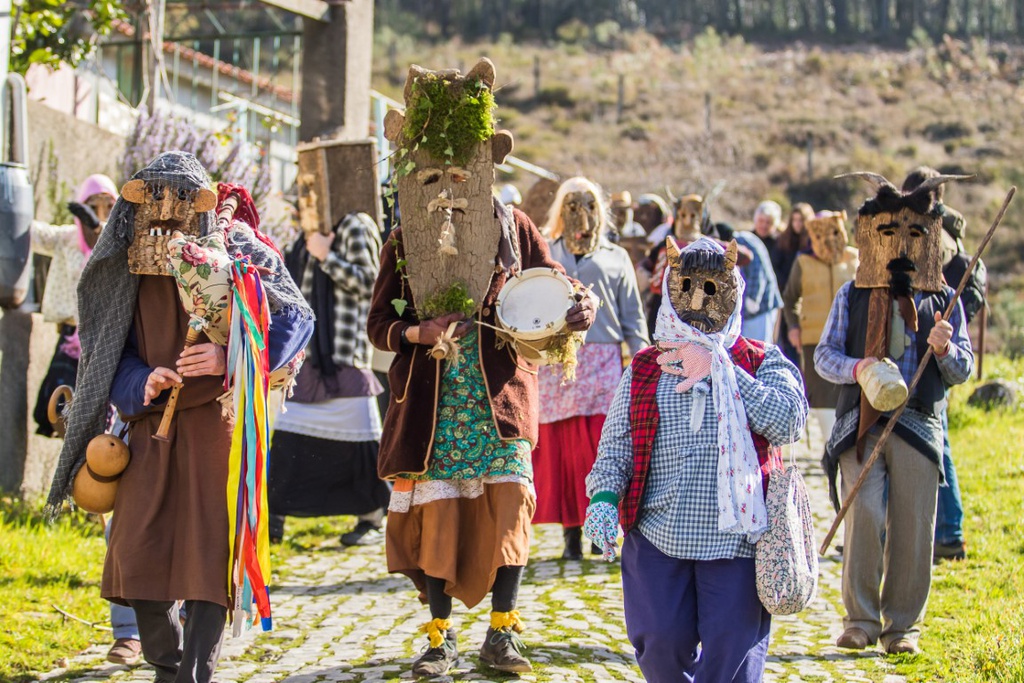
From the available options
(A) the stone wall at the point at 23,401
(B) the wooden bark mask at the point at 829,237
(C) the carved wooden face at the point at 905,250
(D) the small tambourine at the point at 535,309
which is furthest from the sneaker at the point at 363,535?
(B) the wooden bark mask at the point at 829,237

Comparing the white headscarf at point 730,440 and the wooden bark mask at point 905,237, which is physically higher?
the wooden bark mask at point 905,237

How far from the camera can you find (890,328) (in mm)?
6770

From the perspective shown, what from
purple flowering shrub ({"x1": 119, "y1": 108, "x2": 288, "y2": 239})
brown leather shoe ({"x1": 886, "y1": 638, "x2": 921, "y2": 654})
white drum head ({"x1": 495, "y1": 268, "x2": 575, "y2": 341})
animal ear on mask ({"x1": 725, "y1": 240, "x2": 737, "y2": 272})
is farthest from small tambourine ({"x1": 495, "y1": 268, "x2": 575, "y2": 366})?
purple flowering shrub ({"x1": 119, "y1": 108, "x2": 288, "y2": 239})

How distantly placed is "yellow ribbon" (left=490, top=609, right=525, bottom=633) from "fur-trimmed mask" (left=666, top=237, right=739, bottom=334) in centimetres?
164

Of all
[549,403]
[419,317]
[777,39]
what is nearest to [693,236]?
[549,403]

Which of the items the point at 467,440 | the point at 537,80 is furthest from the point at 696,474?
the point at 537,80

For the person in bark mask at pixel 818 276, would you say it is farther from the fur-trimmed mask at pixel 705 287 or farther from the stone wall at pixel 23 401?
the fur-trimmed mask at pixel 705 287

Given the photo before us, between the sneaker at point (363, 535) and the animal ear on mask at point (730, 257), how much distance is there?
194 inches

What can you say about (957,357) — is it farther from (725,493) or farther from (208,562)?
(208,562)

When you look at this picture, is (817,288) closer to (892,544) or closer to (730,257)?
(892,544)

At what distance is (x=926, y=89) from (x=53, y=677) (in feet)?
185

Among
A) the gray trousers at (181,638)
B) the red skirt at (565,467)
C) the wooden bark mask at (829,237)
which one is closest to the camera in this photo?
the gray trousers at (181,638)

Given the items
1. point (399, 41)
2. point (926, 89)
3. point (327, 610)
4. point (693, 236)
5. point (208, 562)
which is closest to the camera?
point (208, 562)

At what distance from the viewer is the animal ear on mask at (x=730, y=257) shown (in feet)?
16.8
